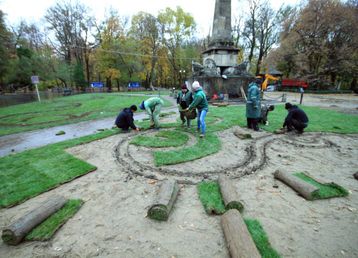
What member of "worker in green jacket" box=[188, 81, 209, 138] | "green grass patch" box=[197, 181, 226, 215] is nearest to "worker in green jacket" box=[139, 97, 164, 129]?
"worker in green jacket" box=[188, 81, 209, 138]

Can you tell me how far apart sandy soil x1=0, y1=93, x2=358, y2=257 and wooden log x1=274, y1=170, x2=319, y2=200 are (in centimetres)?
12

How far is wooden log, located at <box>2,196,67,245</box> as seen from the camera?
2.54 m

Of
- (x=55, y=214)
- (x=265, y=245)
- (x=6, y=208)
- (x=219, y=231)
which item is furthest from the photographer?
(x=6, y=208)

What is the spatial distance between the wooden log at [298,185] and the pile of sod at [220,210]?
1.35 metres

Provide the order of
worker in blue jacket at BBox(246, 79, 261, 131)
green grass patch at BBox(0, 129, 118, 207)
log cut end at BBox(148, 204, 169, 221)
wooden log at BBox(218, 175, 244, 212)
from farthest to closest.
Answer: worker in blue jacket at BBox(246, 79, 261, 131) < green grass patch at BBox(0, 129, 118, 207) < wooden log at BBox(218, 175, 244, 212) < log cut end at BBox(148, 204, 169, 221)

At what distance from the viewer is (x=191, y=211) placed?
10.6 feet

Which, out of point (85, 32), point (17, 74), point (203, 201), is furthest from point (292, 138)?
point (17, 74)

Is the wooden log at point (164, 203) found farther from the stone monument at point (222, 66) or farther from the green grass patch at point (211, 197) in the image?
the stone monument at point (222, 66)

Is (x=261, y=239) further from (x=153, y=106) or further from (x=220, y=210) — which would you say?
(x=153, y=106)

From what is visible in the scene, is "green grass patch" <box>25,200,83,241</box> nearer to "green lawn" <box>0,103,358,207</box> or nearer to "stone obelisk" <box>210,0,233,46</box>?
"green lawn" <box>0,103,358,207</box>

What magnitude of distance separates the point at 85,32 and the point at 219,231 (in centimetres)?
4432

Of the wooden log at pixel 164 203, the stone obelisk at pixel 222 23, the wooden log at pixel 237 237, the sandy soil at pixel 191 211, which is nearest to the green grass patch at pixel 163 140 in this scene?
the sandy soil at pixel 191 211

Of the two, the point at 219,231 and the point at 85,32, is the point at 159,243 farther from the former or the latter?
the point at 85,32

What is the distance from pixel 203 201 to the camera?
342cm
